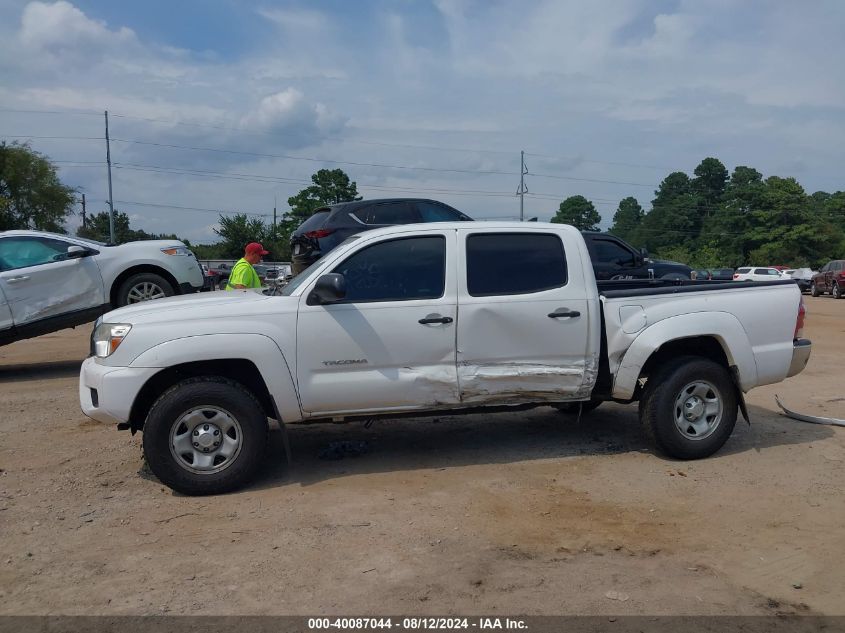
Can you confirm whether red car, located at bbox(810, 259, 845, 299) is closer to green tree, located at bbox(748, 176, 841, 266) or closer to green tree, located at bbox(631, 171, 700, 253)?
green tree, located at bbox(748, 176, 841, 266)

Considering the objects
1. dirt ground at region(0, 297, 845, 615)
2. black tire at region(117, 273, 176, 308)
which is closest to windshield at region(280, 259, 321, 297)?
dirt ground at region(0, 297, 845, 615)

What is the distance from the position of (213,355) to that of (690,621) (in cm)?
338

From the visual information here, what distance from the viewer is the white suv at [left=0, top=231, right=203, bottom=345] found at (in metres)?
10.2

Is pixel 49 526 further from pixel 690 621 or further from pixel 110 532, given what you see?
pixel 690 621

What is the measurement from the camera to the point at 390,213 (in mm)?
11016

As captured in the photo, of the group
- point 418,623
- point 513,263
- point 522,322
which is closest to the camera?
point 418,623

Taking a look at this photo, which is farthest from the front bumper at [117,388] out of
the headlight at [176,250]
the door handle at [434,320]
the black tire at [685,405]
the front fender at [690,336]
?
the headlight at [176,250]

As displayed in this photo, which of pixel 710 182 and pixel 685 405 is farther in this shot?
pixel 710 182

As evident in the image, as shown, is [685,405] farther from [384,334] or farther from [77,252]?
[77,252]

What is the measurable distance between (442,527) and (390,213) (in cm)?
690

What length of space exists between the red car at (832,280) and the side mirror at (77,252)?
30.8 meters

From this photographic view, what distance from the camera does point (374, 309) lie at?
551cm

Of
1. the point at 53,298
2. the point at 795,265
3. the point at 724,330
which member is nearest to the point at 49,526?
the point at 724,330

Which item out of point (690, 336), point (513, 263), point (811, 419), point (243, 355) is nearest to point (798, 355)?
point (690, 336)
